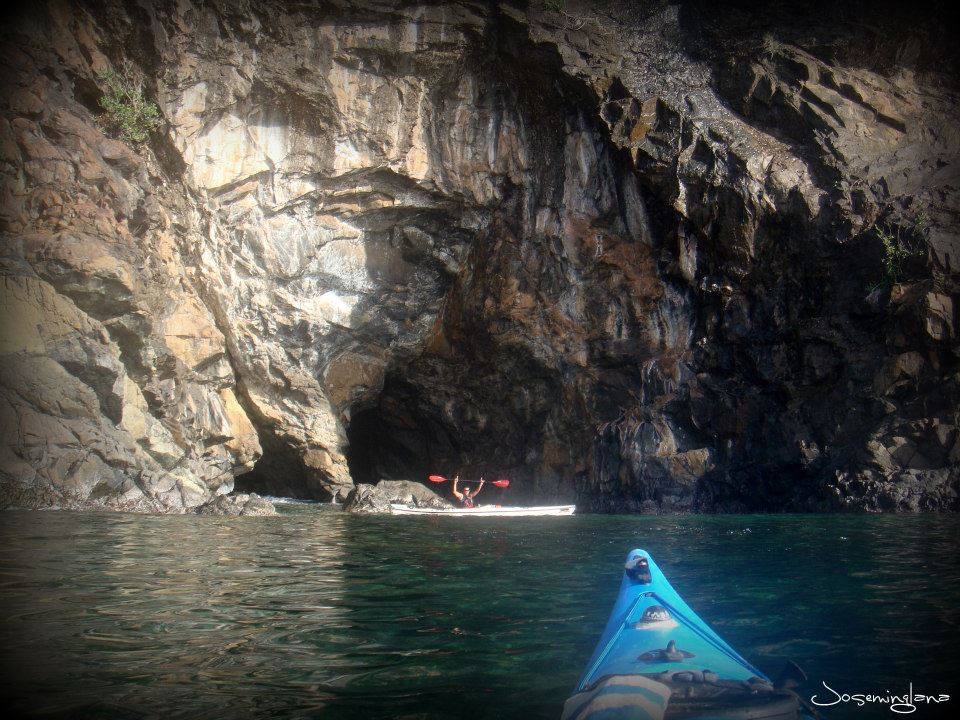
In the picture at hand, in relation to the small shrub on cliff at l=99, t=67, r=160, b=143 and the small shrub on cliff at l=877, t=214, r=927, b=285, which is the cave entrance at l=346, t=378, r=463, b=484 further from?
the small shrub on cliff at l=877, t=214, r=927, b=285

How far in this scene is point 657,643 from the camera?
12.6ft

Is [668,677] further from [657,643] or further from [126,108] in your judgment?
[126,108]

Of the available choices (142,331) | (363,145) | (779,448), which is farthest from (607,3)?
Answer: (142,331)

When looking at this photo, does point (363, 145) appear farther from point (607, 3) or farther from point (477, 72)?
point (607, 3)

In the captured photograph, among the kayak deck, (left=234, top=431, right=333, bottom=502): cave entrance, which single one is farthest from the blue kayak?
(left=234, top=431, right=333, bottom=502): cave entrance

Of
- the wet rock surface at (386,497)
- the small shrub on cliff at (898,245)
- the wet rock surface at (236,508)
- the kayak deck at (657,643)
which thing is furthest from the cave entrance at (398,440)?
the kayak deck at (657,643)

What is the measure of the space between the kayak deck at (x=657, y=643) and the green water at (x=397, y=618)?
31 cm

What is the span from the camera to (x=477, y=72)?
825 inches

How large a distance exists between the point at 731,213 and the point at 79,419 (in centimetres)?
1830

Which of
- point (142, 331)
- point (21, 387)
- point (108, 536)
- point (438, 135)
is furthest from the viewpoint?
point (438, 135)
